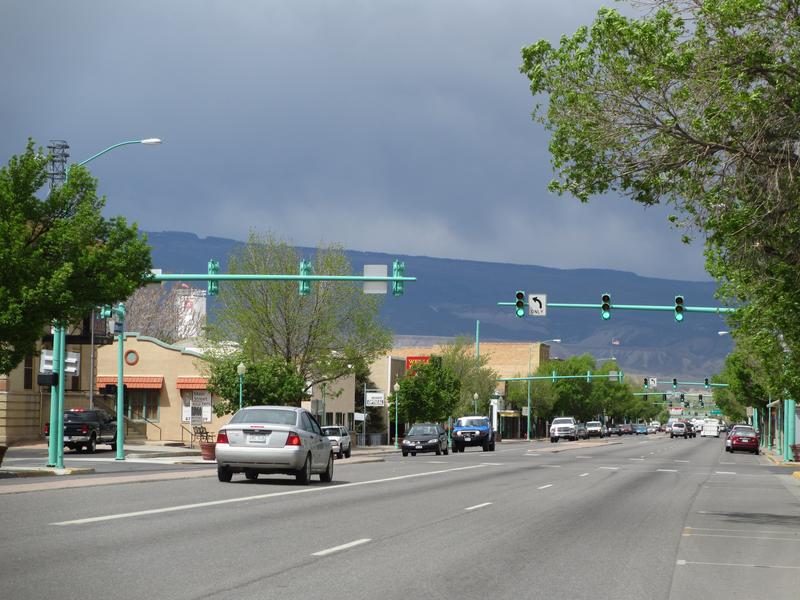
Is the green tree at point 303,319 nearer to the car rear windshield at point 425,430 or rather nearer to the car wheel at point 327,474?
the car rear windshield at point 425,430

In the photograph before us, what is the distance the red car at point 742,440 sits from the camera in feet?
255

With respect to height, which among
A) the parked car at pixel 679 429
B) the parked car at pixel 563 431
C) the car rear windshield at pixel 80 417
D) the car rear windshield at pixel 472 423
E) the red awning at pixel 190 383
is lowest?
the parked car at pixel 679 429

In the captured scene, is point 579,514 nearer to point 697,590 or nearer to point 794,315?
point 794,315

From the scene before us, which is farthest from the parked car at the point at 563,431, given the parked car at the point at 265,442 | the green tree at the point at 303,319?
the parked car at the point at 265,442

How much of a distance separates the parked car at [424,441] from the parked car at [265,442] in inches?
1277

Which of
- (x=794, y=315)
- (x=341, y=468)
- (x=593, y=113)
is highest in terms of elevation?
(x=593, y=113)

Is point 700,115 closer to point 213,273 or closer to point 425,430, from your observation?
point 213,273

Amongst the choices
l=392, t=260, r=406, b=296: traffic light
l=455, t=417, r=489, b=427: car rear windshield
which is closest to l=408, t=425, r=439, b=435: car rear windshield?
l=455, t=417, r=489, b=427: car rear windshield

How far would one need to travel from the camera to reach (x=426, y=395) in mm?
83375

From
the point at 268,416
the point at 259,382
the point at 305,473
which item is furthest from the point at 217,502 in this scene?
the point at 259,382

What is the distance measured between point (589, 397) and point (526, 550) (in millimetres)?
148086

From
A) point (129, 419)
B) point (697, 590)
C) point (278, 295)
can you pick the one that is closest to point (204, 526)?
point (697, 590)

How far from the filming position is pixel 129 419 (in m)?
73.2

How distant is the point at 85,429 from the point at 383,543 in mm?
40173
